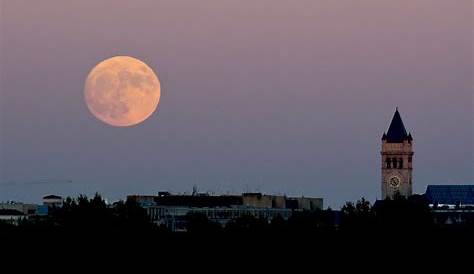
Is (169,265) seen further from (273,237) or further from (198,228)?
(198,228)

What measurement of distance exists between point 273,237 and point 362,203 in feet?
87.5

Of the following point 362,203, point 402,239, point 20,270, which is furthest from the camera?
point 362,203

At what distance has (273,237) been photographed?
15050 centimetres

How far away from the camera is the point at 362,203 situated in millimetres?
176000

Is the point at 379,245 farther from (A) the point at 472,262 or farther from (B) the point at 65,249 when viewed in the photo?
(B) the point at 65,249

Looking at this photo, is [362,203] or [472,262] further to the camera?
[362,203]

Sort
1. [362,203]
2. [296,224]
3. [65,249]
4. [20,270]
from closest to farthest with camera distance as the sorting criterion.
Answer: [20,270] → [65,249] → [296,224] → [362,203]

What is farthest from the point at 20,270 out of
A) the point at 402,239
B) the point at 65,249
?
the point at 402,239

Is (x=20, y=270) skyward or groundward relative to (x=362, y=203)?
groundward

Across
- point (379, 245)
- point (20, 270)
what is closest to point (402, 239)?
point (379, 245)

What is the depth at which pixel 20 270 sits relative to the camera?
402 feet

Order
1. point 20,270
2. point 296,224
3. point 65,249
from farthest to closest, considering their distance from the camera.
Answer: point 296,224 → point 65,249 → point 20,270

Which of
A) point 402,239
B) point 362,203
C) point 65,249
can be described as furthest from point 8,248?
point 362,203

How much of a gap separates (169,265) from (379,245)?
52.5 ft
